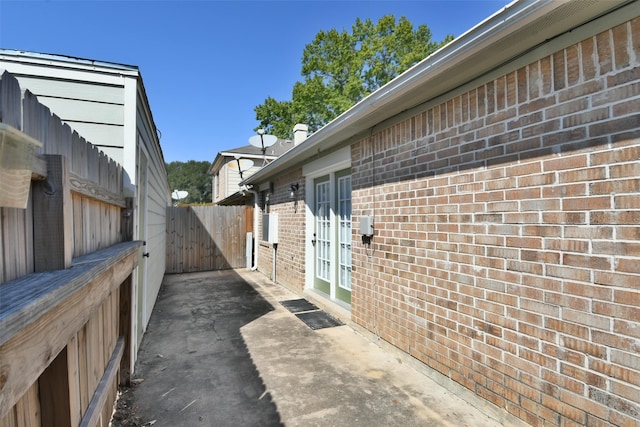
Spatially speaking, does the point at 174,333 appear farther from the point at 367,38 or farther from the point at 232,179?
the point at 367,38

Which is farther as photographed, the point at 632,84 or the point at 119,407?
the point at 119,407

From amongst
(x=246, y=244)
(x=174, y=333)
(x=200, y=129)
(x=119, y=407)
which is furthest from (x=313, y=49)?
(x=119, y=407)

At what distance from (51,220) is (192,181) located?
52031 mm

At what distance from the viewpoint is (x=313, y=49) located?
2181cm

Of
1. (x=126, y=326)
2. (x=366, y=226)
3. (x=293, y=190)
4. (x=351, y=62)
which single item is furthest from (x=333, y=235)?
(x=351, y=62)

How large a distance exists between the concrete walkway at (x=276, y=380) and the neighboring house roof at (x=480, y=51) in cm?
264

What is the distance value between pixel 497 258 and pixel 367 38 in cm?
→ 2251

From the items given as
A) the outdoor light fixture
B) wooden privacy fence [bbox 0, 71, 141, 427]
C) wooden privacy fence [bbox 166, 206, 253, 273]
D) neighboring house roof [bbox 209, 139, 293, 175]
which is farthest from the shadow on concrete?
neighboring house roof [bbox 209, 139, 293, 175]

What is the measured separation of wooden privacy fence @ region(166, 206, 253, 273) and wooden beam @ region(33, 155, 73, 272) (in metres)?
8.61

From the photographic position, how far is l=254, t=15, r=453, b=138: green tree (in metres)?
20.9

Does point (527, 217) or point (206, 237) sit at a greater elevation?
point (527, 217)

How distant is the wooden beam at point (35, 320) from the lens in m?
0.72

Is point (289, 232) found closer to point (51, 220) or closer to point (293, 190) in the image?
point (293, 190)

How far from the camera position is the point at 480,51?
2.28 m
